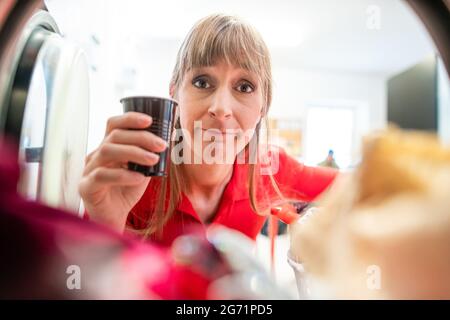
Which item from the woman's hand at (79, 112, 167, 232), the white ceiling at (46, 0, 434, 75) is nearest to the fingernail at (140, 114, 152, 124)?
the woman's hand at (79, 112, 167, 232)

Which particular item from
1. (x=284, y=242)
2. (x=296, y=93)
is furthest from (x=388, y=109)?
(x=284, y=242)

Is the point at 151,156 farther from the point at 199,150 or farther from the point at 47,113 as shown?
the point at 47,113

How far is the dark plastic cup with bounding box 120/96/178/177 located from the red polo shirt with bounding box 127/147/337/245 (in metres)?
0.06

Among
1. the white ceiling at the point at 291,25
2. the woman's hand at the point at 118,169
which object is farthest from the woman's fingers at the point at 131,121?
the white ceiling at the point at 291,25

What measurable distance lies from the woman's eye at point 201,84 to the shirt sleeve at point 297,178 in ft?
0.49

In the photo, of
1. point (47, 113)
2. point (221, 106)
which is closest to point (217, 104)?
point (221, 106)

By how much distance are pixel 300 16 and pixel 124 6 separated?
246 millimetres

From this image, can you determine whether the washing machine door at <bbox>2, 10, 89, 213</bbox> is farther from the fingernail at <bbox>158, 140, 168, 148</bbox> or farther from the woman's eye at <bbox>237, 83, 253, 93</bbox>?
the woman's eye at <bbox>237, 83, 253, 93</bbox>

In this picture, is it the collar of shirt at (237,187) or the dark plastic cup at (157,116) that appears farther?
the collar of shirt at (237,187)

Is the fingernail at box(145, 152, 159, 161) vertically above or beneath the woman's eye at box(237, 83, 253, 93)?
beneath

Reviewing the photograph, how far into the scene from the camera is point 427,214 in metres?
Result: 0.26

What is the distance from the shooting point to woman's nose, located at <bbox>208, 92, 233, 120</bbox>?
15.3 inches

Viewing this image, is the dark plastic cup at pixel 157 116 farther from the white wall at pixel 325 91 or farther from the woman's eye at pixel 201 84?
the white wall at pixel 325 91

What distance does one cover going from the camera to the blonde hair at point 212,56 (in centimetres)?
39
